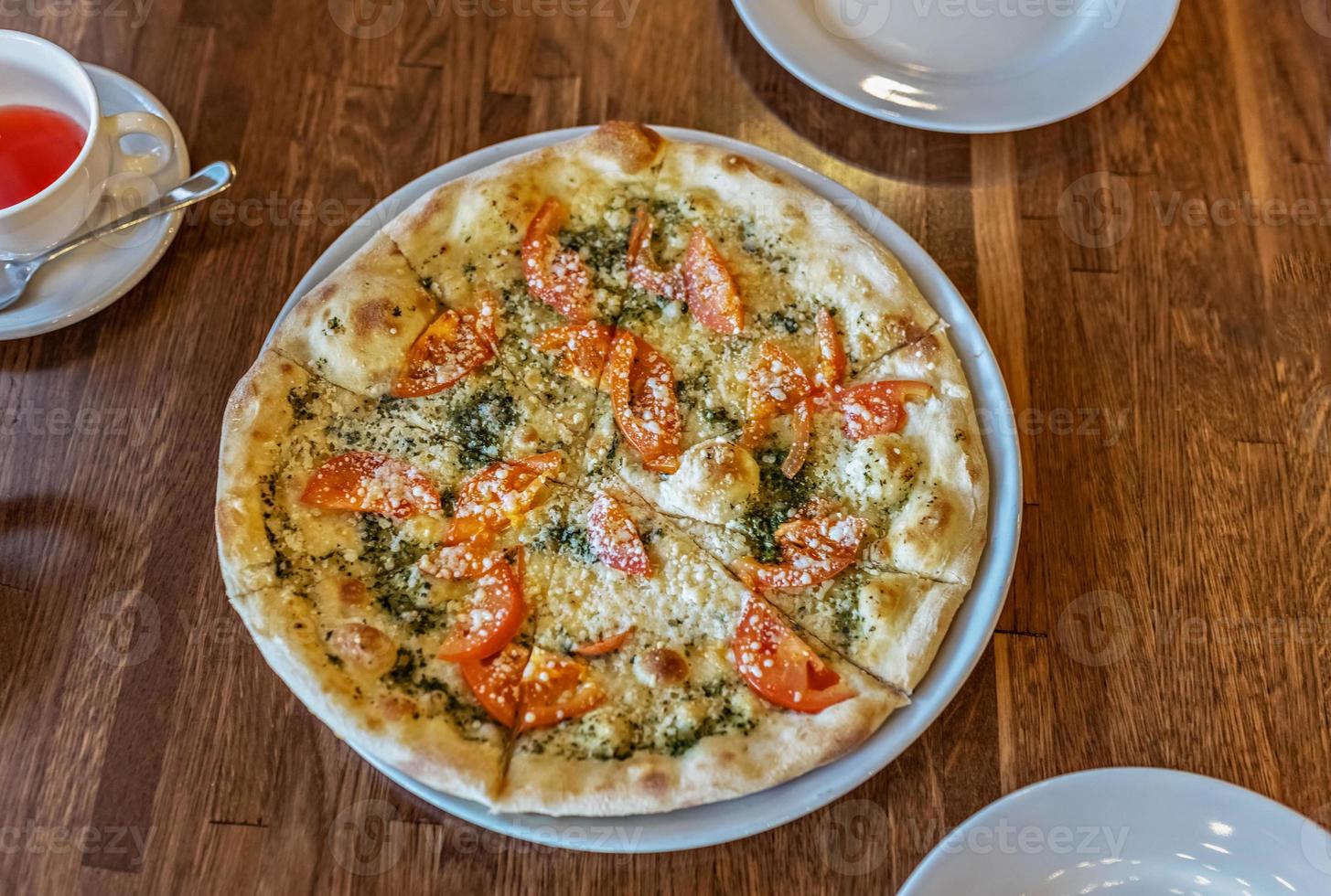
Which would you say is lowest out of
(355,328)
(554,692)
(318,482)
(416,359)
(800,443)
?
(554,692)

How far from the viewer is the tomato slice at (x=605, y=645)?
9.64 feet

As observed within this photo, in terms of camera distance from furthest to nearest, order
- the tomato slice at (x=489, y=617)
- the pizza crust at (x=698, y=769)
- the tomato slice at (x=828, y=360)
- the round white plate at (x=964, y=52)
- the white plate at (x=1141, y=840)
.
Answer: the round white plate at (x=964, y=52), the tomato slice at (x=828, y=360), the tomato slice at (x=489, y=617), the white plate at (x=1141, y=840), the pizza crust at (x=698, y=769)

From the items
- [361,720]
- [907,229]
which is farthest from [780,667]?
[907,229]

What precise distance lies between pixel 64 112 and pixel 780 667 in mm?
2823

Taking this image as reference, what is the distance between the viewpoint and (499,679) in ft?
9.45

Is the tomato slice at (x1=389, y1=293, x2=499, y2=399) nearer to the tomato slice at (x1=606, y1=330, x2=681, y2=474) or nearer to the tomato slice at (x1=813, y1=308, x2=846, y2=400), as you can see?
the tomato slice at (x1=606, y1=330, x2=681, y2=474)

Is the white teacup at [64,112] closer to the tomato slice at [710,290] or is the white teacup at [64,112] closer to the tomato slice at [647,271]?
the tomato slice at [647,271]

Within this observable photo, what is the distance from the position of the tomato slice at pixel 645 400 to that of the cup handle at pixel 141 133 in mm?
1658

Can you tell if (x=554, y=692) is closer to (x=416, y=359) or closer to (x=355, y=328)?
(x=416, y=359)

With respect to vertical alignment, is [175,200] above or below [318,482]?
above

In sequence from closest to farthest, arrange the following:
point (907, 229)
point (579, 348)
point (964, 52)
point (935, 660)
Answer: point (935, 660)
point (579, 348)
point (907, 229)
point (964, 52)

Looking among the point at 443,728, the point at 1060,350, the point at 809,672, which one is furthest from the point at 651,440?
the point at 1060,350

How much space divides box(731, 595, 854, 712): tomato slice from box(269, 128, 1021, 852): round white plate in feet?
0.58

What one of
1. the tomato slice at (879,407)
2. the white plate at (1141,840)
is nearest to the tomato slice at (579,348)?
the tomato slice at (879,407)
